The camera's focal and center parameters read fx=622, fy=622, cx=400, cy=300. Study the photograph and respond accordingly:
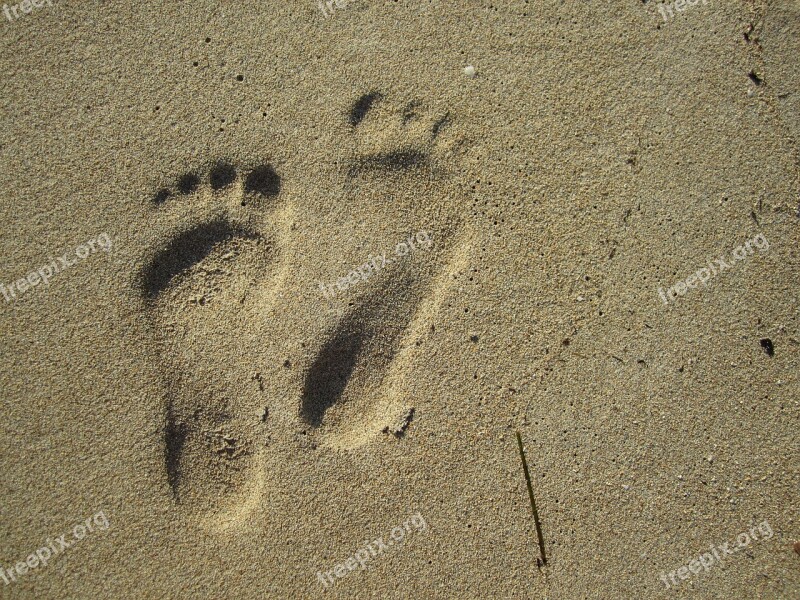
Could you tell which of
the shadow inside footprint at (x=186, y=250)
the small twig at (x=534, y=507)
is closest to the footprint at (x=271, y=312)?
the shadow inside footprint at (x=186, y=250)

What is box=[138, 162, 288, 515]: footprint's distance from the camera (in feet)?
7.32

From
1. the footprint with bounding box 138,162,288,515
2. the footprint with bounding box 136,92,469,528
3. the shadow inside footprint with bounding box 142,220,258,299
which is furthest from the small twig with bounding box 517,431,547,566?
the shadow inside footprint with bounding box 142,220,258,299

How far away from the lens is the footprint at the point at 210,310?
223 cm

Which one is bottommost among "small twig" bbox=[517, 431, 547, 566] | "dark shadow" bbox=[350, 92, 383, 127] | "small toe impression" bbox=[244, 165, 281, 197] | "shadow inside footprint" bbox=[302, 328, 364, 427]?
"small twig" bbox=[517, 431, 547, 566]

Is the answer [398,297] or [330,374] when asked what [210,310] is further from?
[398,297]

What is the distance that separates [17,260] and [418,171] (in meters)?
1.48

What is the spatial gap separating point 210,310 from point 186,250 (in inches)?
9.1

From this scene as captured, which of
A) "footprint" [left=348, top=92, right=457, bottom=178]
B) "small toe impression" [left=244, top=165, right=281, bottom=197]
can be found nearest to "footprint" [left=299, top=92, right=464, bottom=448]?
"footprint" [left=348, top=92, right=457, bottom=178]

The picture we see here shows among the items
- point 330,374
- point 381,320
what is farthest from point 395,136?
point 330,374

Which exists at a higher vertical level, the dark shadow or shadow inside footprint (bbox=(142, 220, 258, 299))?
the dark shadow

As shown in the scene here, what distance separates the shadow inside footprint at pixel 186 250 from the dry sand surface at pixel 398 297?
0.01m

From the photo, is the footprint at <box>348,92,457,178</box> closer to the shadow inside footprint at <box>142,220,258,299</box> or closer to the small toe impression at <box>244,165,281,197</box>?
the small toe impression at <box>244,165,281,197</box>

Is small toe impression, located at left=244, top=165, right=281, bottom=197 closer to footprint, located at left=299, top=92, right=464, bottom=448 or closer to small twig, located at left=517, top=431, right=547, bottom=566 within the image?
footprint, located at left=299, top=92, right=464, bottom=448

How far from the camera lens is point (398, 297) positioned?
2.26 m
